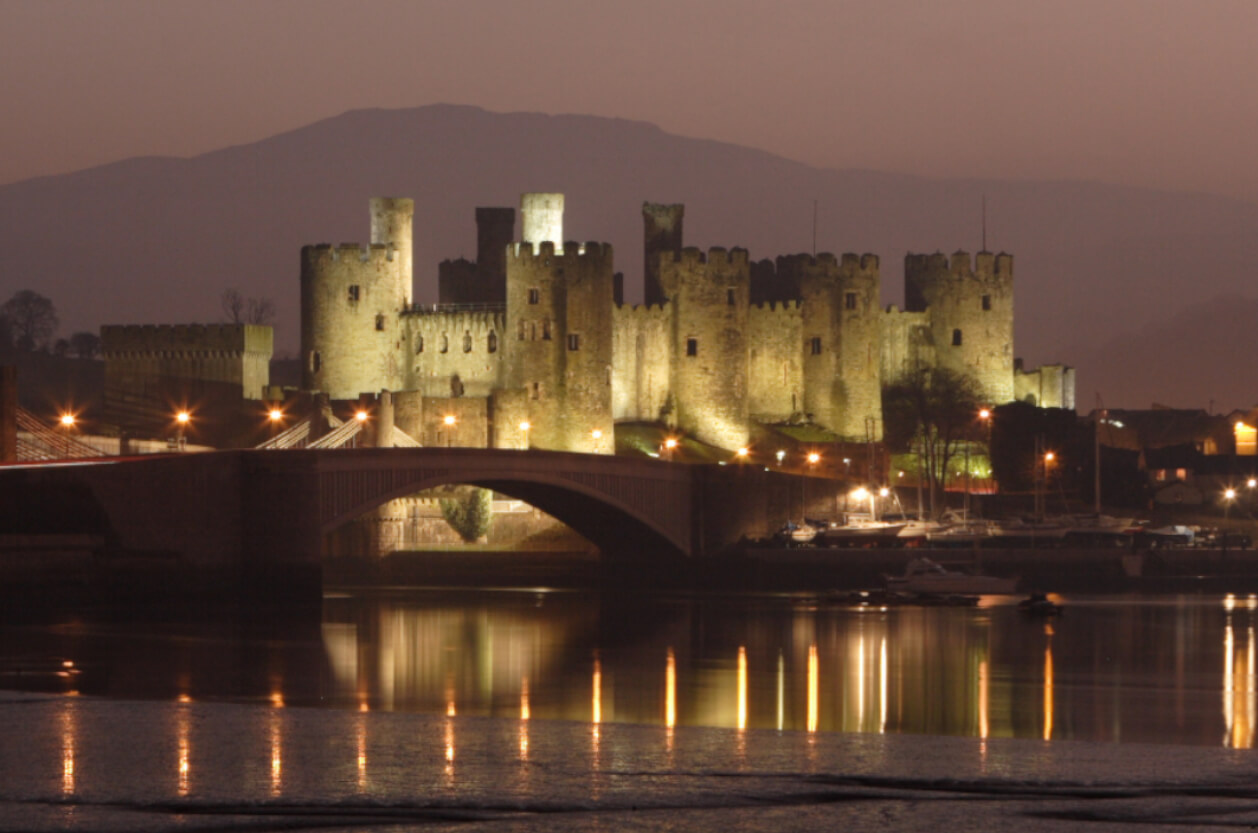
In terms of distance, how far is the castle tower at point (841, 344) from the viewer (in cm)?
7362

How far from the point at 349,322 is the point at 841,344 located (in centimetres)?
1700

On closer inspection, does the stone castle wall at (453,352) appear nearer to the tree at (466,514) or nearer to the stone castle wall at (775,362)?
the tree at (466,514)

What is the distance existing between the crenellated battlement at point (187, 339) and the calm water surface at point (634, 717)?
27383mm

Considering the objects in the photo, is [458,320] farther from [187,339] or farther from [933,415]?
[933,415]

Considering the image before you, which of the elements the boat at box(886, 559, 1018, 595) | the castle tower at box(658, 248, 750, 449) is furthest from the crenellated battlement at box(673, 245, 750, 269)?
the boat at box(886, 559, 1018, 595)

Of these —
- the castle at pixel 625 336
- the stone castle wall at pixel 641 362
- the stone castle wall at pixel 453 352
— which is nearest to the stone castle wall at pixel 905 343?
the castle at pixel 625 336

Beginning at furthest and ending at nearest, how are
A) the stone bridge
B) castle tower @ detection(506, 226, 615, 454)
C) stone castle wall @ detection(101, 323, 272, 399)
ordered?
stone castle wall @ detection(101, 323, 272, 399) → castle tower @ detection(506, 226, 615, 454) → the stone bridge

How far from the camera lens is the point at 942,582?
47.5 meters

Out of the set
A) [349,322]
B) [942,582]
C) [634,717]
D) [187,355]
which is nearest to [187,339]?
[187,355]

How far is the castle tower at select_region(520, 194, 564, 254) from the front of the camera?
69.5 metres

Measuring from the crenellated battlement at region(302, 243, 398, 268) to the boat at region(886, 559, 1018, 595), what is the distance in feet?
82.3

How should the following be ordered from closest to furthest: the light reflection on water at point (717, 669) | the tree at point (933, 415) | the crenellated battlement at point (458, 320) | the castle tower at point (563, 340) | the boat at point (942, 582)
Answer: the light reflection on water at point (717, 669), the boat at point (942, 582), the castle tower at point (563, 340), the crenellated battlement at point (458, 320), the tree at point (933, 415)

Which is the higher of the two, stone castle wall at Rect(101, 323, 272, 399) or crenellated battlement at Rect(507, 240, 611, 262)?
crenellated battlement at Rect(507, 240, 611, 262)

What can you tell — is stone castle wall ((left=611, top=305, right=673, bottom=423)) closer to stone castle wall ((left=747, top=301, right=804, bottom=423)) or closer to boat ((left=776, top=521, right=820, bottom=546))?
stone castle wall ((left=747, top=301, right=804, bottom=423))
